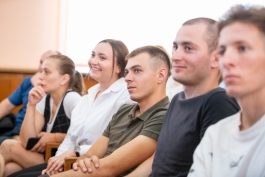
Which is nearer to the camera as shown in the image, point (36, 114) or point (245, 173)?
point (245, 173)

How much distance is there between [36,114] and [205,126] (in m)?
1.85

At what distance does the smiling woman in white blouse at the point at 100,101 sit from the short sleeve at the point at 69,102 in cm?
18

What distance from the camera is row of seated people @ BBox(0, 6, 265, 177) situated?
1.23 meters

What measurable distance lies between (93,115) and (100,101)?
10 centimetres

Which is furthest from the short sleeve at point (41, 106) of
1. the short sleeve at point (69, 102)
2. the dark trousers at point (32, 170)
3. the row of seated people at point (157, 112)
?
the dark trousers at point (32, 170)

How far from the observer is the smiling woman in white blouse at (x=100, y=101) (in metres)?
2.66

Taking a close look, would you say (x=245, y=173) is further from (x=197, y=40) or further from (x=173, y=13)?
(x=173, y=13)

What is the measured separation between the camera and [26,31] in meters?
4.62

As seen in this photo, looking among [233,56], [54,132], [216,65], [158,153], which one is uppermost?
[233,56]

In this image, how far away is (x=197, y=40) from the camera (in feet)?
5.65

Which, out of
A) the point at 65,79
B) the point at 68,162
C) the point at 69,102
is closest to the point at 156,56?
the point at 68,162

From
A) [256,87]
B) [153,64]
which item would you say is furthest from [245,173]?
[153,64]

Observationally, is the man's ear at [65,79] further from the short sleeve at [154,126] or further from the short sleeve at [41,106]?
the short sleeve at [154,126]

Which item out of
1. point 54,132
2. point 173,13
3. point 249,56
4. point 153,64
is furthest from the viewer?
point 173,13
